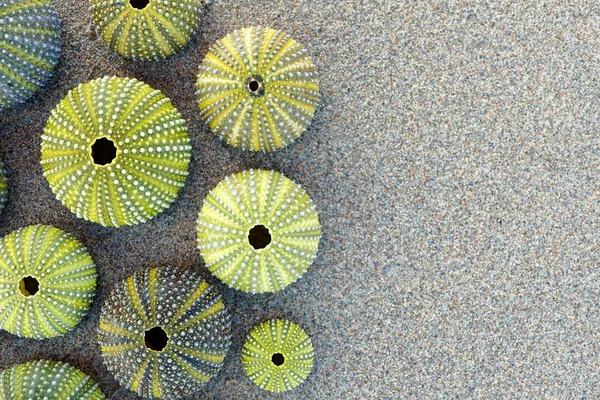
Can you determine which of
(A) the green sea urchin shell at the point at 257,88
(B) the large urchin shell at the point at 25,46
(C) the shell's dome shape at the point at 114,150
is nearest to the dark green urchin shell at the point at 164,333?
(C) the shell's dome shape at the point at 114,150

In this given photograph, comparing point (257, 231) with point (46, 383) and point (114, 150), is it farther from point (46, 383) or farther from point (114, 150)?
point (46, 383)

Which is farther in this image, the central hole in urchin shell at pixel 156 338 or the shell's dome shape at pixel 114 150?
the central hole in urchin shell at pixel 156 338

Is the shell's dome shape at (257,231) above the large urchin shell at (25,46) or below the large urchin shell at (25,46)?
below

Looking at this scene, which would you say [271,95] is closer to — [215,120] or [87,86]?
[215,120]

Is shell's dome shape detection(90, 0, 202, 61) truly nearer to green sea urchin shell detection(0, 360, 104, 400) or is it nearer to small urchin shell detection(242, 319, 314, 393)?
small urchin shell detection(242, 319, 314, 393)

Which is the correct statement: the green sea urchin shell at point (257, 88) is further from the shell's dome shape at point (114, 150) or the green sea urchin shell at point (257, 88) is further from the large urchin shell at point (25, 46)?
the large urchin shell at point (25, 46)

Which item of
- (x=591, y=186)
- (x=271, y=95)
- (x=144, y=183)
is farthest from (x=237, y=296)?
(x=591, y=186)
